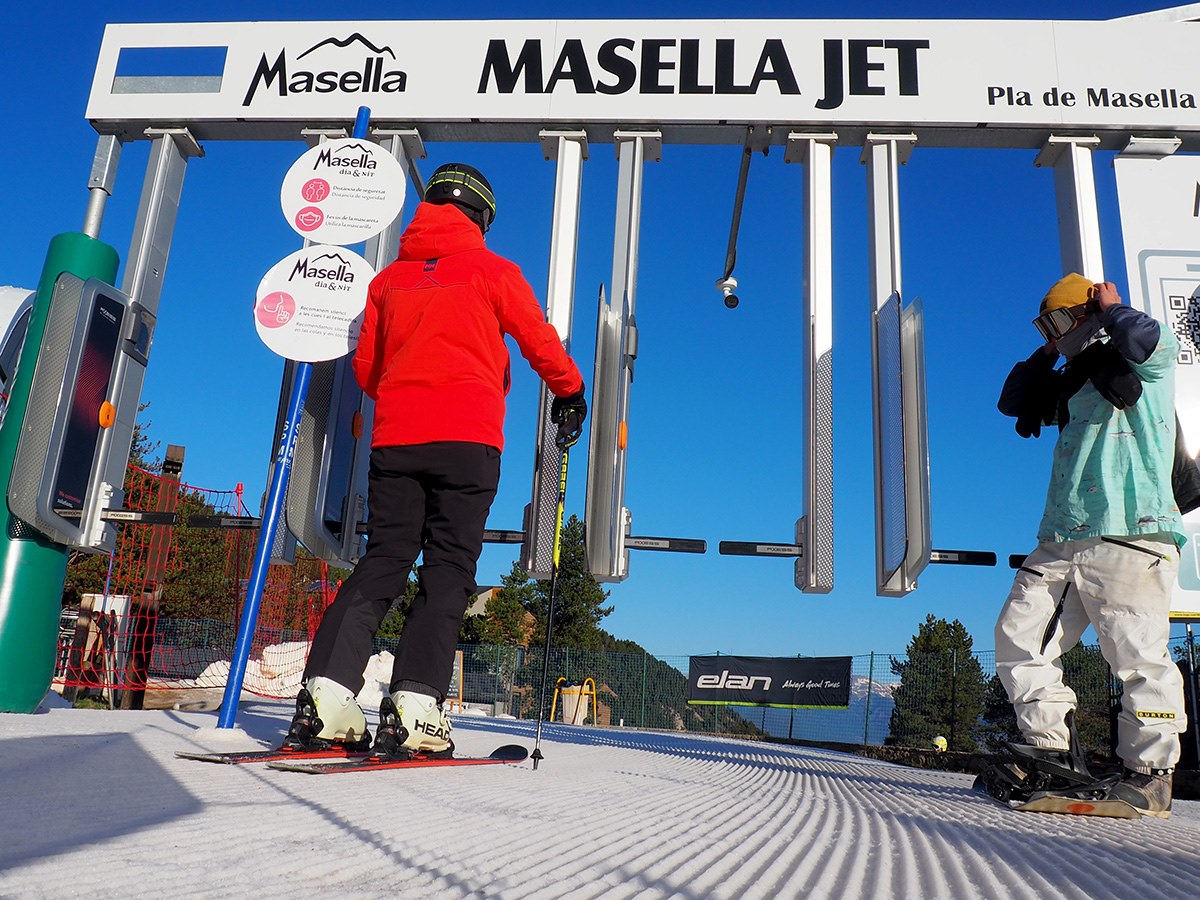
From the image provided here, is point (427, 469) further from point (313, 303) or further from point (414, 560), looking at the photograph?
point (313, 303)

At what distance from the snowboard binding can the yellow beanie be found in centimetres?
131

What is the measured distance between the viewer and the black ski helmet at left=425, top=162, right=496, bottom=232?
116 inches

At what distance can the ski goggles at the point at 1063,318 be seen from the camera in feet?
9.16

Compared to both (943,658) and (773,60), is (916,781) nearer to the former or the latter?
(773,60)

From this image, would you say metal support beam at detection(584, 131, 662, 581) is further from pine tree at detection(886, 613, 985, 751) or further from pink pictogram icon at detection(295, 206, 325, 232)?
pine tree at detection(886, 613, 985, 751)

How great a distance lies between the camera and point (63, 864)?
96 centimetres

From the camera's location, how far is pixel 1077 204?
4.52 m

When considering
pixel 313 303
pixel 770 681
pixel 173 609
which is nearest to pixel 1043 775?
pixel 313 303

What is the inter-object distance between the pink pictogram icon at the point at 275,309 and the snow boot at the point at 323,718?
1481 millimetres

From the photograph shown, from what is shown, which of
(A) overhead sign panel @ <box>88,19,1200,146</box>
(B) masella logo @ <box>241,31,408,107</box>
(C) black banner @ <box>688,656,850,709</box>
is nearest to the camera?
(A) overhead sign panel @ <box>88,19,1200,146</box>

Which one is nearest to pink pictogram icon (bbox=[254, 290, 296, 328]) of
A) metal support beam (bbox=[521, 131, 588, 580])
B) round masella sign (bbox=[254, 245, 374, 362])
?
round masella sign (bbox=[254, 245, 374, 362])

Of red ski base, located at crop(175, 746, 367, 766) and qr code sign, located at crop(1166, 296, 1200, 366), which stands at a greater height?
qr code sign, located at crop(1166, 296, 1200, 366)

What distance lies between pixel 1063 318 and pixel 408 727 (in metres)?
2.44

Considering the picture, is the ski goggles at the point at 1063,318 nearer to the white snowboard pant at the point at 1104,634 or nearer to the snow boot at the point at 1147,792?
the white snowboard pant at the point at 1104,634
